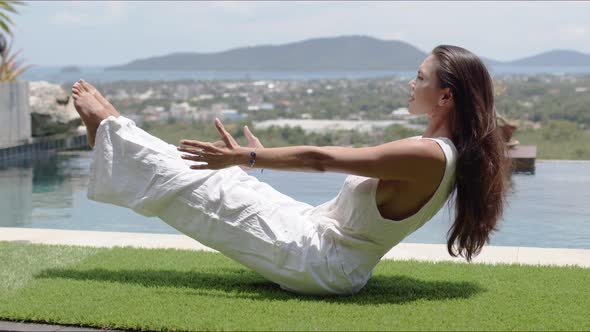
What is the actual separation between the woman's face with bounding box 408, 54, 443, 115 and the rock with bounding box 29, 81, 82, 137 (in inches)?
310

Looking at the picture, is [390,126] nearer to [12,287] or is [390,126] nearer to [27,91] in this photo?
[27,91]

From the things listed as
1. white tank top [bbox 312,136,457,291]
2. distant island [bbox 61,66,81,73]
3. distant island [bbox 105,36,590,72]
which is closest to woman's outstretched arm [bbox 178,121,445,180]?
white tank top [bbox 312,136,457,291]

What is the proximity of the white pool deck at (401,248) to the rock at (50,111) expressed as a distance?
567 cm

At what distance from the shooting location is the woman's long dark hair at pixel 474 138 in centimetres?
269

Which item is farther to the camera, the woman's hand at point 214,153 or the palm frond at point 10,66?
the palm frond at point 10,66

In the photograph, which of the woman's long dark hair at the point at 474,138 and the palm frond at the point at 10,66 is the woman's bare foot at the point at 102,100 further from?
the palm frond at the point at 10,66

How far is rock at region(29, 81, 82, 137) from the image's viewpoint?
388 inches

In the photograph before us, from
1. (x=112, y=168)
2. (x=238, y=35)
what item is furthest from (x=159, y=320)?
(x=238, y=35)

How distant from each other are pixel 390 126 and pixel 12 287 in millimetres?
16972

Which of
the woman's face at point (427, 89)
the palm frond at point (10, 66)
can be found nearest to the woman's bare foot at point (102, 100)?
the woman's face at point (427, 89)

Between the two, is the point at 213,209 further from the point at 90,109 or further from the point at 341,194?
the point at 90,109

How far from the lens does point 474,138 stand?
2.69m

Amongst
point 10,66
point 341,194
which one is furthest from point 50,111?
point 341,194

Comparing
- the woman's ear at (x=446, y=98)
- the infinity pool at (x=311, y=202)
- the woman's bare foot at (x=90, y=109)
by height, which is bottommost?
the infinity pool at (x=311, y=202)
